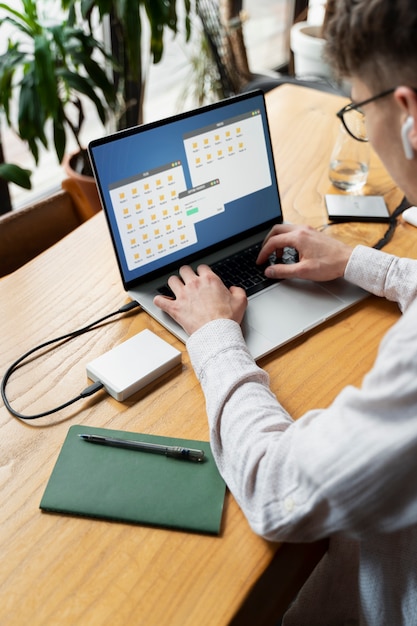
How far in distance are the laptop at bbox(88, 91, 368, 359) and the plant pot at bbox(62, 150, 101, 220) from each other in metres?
0.36

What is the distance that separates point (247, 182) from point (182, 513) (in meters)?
0.70

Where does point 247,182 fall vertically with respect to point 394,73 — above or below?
below

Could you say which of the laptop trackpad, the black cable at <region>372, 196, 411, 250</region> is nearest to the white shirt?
the laptop trackpad

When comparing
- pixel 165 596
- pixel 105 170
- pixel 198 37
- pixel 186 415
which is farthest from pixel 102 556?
pixel 198 37

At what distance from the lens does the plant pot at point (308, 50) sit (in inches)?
114

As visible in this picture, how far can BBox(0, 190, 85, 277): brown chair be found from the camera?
4.21 ft

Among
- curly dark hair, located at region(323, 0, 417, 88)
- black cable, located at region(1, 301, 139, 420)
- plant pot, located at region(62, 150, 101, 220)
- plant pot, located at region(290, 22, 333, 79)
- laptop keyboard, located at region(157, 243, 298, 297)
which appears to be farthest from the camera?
plant pot, located at region(290, 22, 333, 79)

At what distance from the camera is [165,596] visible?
68cm

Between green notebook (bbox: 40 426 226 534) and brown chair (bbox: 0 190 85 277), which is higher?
brown chair (bbox: 0 190 85 277)

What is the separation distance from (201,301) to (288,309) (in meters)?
0.18

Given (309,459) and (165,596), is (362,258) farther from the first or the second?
(165,596)

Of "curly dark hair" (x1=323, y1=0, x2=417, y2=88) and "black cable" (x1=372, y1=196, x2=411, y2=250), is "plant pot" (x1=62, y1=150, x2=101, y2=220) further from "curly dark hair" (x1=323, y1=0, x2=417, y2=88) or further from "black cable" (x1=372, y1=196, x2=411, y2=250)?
"curly dark hair" (x1=323, y1=0, x2=417, y2=88)

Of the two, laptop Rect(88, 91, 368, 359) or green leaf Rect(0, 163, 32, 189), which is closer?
laptop Rect(88, 91, 368, 359)

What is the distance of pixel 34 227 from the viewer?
1325mm
